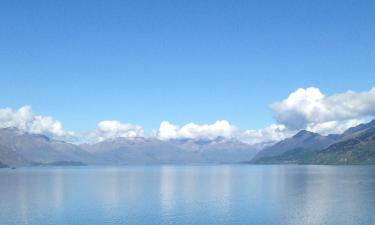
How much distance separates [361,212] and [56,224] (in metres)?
93.1

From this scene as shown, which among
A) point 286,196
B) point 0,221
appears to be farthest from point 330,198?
point 0,221

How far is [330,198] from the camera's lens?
596 feet

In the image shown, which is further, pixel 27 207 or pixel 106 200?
pixel 106 200

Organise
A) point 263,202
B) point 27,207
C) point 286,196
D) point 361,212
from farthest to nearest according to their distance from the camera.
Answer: point 286,196 < point 263,202 < point 27,207 < point 361,212

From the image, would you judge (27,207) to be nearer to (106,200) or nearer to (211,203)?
(106,200)

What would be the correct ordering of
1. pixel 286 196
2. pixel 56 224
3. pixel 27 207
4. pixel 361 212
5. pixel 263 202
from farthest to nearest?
pixel 286 196 → pixel 263 202 → pixel 27 207 → pixel 361 212 → pixel 56 224

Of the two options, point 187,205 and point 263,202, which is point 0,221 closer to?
point 187,205

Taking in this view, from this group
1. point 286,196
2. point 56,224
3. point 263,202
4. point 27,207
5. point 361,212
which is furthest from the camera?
point 286,196

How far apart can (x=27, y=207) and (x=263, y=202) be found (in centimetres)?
8648

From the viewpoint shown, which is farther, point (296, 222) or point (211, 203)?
point (211, 203)

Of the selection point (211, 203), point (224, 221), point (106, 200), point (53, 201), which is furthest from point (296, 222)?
point (53, 201)

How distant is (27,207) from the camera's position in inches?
6329

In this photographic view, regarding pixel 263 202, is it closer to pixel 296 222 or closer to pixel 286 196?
pixel 286 196

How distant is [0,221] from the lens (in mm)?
133000
